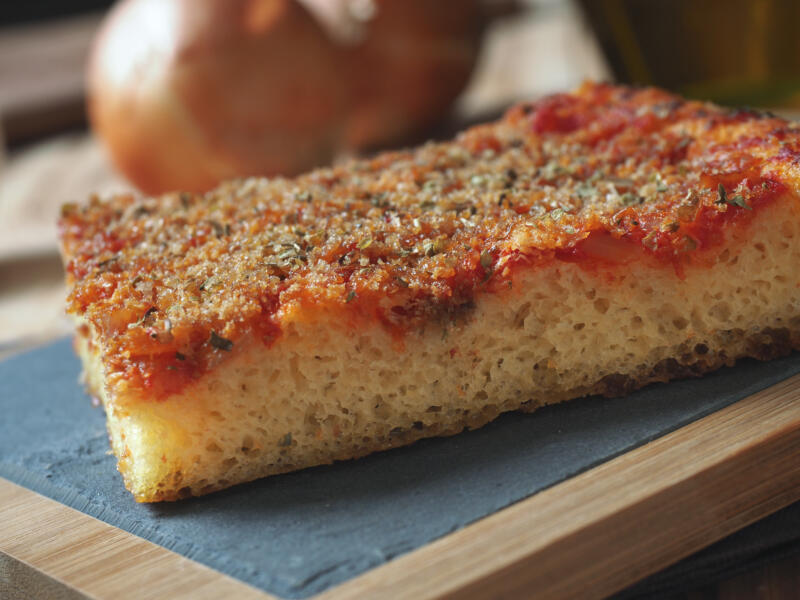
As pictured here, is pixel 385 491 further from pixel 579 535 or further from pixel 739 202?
pixel 739 202

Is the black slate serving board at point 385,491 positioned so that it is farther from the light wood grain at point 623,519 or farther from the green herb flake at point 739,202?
the green herb flake at point 739,202

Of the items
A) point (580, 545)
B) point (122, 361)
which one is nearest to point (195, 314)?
point (122, 361)

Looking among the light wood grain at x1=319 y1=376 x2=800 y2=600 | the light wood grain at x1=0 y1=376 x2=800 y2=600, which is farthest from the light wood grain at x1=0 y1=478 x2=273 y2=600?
the light wood grain at x1=319 y1=376 x2=800 y2=600

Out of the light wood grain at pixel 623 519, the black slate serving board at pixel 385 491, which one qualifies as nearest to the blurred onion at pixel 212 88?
the black slate serving board at pixel 385 491

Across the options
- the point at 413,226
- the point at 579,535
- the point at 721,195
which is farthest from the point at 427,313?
the point at 721,195

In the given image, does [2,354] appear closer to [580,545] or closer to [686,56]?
[580,545]

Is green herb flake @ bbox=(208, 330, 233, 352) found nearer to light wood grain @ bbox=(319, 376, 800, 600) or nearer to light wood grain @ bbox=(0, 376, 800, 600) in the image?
light wood grain @ bbox=(0, 376, 800, 600)
